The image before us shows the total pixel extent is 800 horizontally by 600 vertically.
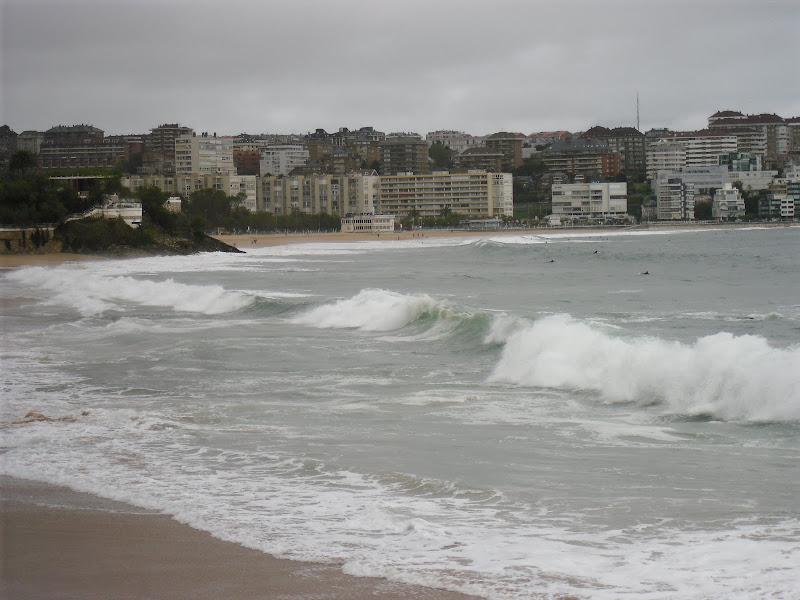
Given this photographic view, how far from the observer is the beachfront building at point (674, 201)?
14600 centimetres

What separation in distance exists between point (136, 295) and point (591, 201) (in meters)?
129

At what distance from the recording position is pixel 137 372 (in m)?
12.3

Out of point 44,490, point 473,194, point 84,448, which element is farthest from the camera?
point 473,194

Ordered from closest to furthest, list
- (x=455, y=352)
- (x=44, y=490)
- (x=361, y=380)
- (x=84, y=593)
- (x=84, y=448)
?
1. (x=84, y=593)
2. (x=44, y=490)
3. (x=84, y=448)
4. (x=361, y=380)
5. (x=455, y=352)

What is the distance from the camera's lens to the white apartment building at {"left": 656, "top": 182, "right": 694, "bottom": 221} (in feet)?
479

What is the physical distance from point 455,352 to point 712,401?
4970 millimetres

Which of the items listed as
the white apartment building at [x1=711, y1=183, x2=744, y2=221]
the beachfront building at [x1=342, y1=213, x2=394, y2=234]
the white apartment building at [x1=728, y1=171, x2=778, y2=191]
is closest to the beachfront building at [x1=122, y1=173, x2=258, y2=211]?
the beachfront building at [x1=342, y1=213, x2=394, y2=234]

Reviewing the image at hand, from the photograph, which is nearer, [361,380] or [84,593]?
[84,593]

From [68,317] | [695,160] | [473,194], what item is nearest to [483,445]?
[68,317]

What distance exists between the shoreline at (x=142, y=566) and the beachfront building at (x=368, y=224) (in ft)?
349

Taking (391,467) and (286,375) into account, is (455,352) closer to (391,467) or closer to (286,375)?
(286,375)

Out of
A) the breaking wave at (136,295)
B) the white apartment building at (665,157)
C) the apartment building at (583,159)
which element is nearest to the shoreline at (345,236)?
the breaking wave at (136,295)

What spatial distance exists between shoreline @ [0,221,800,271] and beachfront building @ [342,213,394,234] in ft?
4.86

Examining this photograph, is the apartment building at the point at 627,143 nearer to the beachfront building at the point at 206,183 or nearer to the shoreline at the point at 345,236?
the shoreline at the point at 345,236
